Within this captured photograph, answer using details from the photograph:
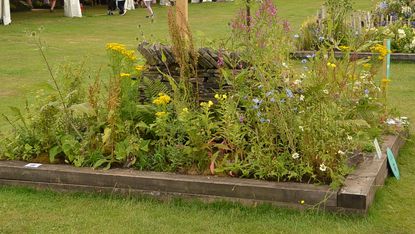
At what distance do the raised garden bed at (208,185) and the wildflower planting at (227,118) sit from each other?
0.41 ft

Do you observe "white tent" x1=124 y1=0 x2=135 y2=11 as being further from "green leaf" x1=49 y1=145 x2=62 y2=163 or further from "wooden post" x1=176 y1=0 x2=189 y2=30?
"green leaf" x1=49 y1=145 x2=62 y2=163

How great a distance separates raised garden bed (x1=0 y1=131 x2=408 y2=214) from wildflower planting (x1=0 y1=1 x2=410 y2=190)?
0.13m

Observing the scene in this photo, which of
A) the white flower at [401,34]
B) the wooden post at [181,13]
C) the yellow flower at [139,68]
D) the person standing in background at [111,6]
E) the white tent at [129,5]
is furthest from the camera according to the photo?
the white tent at [129,5]

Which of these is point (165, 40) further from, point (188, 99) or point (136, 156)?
point (136, 156)

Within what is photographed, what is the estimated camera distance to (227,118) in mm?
5684

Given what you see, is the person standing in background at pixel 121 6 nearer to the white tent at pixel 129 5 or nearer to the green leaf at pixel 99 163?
the white tent at pixel 129 5

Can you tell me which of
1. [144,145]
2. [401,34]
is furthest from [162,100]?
[401,34]

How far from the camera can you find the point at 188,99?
6238 millimetres

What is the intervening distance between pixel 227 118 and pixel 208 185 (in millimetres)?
684

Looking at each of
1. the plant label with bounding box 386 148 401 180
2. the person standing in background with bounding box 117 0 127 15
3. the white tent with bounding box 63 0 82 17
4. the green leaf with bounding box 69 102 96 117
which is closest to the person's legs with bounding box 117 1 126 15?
the person standing in background with bounding box 117 0 127 15

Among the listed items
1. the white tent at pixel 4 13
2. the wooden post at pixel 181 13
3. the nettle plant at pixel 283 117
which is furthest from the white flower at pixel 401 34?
the white tent at pixel 4 13

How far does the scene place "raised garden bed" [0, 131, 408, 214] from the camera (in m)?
5.02

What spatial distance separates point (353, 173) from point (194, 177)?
51.5 inches

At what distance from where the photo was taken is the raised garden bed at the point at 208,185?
5016 millimetres
